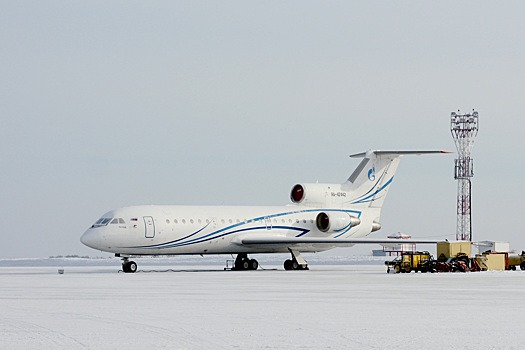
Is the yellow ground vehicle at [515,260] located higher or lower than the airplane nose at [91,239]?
lower

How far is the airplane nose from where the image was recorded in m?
46.1

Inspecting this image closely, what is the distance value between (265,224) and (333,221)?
402cm

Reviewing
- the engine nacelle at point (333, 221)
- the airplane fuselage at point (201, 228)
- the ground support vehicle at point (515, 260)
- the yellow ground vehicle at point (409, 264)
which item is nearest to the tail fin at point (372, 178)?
the airplane fuselage at point (201, 228)

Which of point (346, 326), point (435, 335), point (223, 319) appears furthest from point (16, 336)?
point (435, 335)

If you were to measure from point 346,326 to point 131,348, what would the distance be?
4.29 m

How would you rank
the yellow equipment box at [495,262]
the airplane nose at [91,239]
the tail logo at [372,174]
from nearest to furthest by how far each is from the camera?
the airplane nose at [91,239], the yellow equipment box at [495,262], the tail logo at [372,174]

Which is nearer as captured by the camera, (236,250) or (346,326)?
(346,326)

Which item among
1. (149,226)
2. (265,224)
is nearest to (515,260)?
(265,224)

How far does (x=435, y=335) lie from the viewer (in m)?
14.2

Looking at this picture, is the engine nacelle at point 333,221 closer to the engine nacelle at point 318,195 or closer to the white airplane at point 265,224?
the white airplane at point 265,224

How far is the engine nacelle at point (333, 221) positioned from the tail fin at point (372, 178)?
4.33ft

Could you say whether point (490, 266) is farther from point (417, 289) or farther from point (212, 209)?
point (417, 289)

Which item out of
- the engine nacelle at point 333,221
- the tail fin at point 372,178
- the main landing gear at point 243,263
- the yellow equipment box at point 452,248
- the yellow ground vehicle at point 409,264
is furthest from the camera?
the tail fin at point 372,178

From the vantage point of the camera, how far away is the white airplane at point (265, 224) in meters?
46.8
